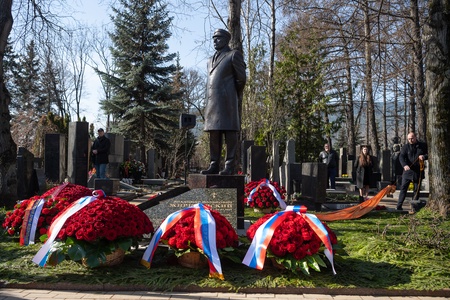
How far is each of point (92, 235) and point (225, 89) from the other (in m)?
4.04

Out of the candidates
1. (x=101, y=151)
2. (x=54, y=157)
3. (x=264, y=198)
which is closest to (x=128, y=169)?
(x=54, y=157)

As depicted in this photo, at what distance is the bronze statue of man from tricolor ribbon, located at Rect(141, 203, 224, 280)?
2868 mm

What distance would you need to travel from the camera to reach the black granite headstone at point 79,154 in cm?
1324

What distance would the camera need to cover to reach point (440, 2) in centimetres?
899

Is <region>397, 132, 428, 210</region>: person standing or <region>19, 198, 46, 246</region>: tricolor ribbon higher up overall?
<region>397, 132, 428, 210</region>: person standing

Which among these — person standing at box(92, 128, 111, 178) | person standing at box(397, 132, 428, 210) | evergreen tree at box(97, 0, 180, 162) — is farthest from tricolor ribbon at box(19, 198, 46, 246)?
evergreen tree at box(97, 0, 180, 162)

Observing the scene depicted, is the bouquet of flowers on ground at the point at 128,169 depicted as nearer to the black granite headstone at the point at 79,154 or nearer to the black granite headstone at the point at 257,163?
the black granite headstone at the point at 79,154

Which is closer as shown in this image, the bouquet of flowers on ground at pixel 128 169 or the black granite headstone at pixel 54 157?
the black granite headstone at pixel 54 157

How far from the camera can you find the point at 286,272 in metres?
4.85

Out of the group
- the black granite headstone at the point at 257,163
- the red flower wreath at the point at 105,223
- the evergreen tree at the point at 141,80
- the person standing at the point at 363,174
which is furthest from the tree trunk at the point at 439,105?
the evergreen tree at the point at 141,80

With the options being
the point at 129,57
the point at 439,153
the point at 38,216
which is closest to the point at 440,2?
the point at 439,153

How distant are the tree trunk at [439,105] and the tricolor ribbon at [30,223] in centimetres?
722

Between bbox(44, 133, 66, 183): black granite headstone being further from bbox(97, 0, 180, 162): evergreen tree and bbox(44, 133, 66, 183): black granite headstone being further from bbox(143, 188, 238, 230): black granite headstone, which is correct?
bbox(97, 0, 180, 162): evergreen tree

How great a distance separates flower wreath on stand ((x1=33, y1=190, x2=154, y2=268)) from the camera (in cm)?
471
